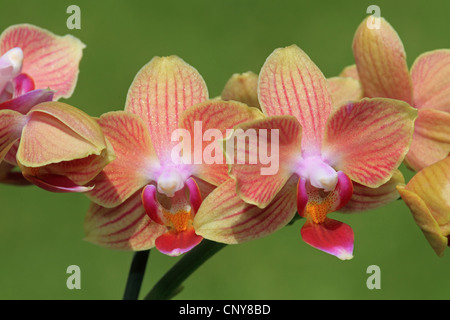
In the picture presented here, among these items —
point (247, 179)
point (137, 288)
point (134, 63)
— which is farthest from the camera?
point (134, 63)

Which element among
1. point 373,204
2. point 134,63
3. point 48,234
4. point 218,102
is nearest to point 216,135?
point 218,102

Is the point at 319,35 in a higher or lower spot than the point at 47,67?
higher

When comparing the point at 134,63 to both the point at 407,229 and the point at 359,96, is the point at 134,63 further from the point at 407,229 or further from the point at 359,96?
the point at 359,96

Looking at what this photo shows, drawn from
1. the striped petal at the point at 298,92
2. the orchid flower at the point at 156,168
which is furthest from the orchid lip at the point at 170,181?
the striped petal at the point at 298,92

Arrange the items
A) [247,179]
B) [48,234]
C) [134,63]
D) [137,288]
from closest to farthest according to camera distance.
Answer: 1. [247,179]
2. [137,288]
3. [48,234]
4. [134,63]

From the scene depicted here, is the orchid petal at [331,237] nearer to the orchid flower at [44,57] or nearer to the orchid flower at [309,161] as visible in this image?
the orchid flower at [309,161]

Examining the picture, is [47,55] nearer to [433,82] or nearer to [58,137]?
[58,137]

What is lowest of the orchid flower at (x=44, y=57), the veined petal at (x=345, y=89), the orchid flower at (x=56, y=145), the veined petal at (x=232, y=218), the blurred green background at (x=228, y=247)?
the veined petal at (x=232, y=218)

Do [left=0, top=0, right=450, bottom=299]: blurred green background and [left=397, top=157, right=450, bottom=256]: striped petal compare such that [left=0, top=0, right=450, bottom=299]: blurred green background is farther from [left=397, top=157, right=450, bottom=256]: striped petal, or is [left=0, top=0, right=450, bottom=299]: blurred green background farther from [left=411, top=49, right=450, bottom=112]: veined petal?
[left=397, top=157, right=450, bottom=256]: striped petal
